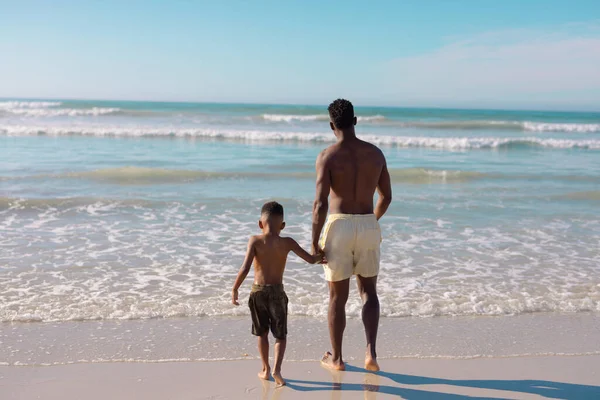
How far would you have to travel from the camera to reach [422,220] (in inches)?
388

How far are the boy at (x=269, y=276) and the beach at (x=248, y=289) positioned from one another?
36 centimetres

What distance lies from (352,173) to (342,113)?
0.41 m

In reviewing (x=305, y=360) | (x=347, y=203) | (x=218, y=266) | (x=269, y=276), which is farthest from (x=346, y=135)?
(x=218, y=266)

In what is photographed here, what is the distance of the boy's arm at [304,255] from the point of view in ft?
13.2

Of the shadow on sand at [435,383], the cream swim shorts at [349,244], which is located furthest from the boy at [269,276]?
the shadow on sand at [435,383]

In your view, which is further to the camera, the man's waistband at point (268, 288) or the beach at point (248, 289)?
the beach at point (248, 289)

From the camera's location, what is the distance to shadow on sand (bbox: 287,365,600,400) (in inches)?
157

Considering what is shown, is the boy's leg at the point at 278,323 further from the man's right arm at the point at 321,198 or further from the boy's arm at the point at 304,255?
the man's right arm at the point at 321,198

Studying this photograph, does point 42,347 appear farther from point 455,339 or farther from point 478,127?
A: point 478,127

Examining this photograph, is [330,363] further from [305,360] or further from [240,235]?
[240,235]

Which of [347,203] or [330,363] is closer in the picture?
[347,203]

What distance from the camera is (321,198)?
13.4 ft

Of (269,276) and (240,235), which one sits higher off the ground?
(269,276)

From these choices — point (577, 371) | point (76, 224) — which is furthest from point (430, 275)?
point (76, 224)
